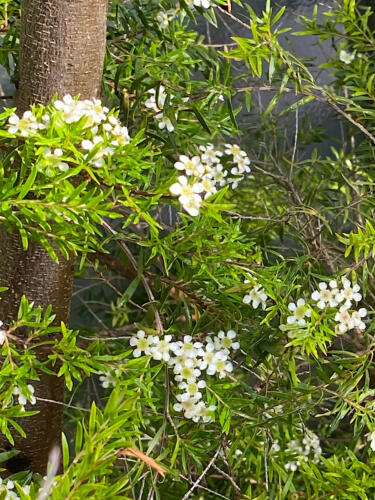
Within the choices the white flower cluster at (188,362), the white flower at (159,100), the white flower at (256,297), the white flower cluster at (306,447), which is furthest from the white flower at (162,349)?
the white flower cluster at (306,447)

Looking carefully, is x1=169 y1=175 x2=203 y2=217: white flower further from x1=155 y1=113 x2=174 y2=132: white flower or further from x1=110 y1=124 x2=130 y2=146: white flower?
x1=155 y1=113 x2=174 y2=132: white flower

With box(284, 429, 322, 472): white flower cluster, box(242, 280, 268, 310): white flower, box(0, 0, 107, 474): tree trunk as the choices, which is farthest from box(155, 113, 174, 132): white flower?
box(284, 429, 322, 472): white flower cluster

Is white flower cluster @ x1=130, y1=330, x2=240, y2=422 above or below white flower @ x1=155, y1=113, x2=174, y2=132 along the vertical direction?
below

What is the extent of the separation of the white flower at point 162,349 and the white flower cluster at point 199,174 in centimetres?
20

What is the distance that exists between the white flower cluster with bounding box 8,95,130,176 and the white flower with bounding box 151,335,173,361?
0.91 feet

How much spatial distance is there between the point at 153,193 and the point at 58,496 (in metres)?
0.37

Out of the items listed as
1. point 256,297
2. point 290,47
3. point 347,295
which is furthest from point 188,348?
point 290,47

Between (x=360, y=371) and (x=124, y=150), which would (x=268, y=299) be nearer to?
(x=360, y=371)

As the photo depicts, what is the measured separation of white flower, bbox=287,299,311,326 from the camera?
3.00ft

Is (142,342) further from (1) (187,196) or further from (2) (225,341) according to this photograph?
(1) (187,196)

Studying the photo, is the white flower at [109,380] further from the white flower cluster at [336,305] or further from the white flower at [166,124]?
the white flower at [166,124]

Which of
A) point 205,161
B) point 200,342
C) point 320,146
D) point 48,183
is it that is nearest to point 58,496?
point 48,183

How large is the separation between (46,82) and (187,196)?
0.25 metres

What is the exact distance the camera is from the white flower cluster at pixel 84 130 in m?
0.72
